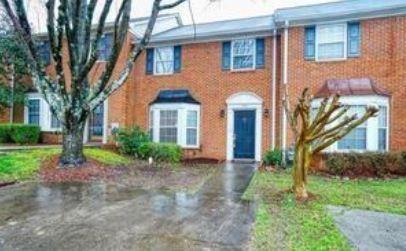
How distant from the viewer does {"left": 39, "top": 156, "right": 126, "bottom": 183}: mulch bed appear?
11156mm

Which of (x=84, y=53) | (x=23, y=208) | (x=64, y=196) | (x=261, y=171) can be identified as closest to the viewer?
(x=23, y=208)

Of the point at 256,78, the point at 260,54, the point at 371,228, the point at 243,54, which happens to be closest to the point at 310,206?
the point at 371,228

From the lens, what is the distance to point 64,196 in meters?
8.68

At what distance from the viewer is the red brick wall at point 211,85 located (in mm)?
16422

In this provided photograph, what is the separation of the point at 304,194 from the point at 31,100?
669 inches

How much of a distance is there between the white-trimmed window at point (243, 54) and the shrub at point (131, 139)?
5.21 metres

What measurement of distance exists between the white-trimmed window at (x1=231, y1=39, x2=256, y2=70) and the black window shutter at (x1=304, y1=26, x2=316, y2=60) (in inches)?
97.2

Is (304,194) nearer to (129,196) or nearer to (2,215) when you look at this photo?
(129,196)

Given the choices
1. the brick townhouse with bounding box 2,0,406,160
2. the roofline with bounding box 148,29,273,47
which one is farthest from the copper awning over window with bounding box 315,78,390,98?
the roofline with bounding box 148,29,273,47

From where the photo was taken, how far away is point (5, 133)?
18953 mm

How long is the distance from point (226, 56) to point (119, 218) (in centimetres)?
1179

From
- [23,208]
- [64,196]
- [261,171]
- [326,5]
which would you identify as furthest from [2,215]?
[326,5]

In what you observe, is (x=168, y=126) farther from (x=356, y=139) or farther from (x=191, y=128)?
(x=356, y=139)

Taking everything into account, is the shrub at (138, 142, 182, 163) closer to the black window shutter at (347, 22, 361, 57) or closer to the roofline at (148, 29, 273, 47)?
the roofline at (148, 29, 273, 47)
